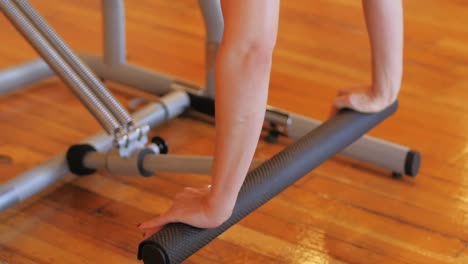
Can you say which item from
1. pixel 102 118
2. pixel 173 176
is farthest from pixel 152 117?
pixel 102 118

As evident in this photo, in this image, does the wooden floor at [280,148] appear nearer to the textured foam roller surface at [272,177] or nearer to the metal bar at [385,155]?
the metal bar at [385,155]

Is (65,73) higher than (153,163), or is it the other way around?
(65,73)

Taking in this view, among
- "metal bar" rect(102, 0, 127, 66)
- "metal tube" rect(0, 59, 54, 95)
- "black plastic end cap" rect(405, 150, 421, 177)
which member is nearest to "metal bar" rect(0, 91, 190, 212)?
"metal bar" rect(102, 0, 127, 66)

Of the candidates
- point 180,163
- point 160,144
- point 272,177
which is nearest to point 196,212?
point 272,177

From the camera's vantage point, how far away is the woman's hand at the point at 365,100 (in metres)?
1.52


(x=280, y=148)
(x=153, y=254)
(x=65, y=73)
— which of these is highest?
(x=65, y=73)

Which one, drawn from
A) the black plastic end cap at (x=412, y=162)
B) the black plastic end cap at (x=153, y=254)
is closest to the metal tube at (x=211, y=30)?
the black plastic end cap at (x=412, y=162)

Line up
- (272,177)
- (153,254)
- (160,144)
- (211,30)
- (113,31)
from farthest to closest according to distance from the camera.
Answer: (113,31), (211,30), (160,144), (272,177), (153,254)

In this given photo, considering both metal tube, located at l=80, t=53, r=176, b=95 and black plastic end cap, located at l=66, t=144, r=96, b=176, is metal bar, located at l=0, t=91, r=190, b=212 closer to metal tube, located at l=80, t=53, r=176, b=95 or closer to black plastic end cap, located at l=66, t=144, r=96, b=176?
black plastic end cap, located at l=66, t=144, r=96, b=176

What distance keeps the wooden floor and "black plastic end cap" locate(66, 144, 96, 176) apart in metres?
0.05

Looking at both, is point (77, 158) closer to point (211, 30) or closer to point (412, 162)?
point (211, 30)

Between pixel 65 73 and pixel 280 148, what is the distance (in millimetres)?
526

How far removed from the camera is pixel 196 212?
44.8 inches

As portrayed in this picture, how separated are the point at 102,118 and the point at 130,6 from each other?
1.16 m
